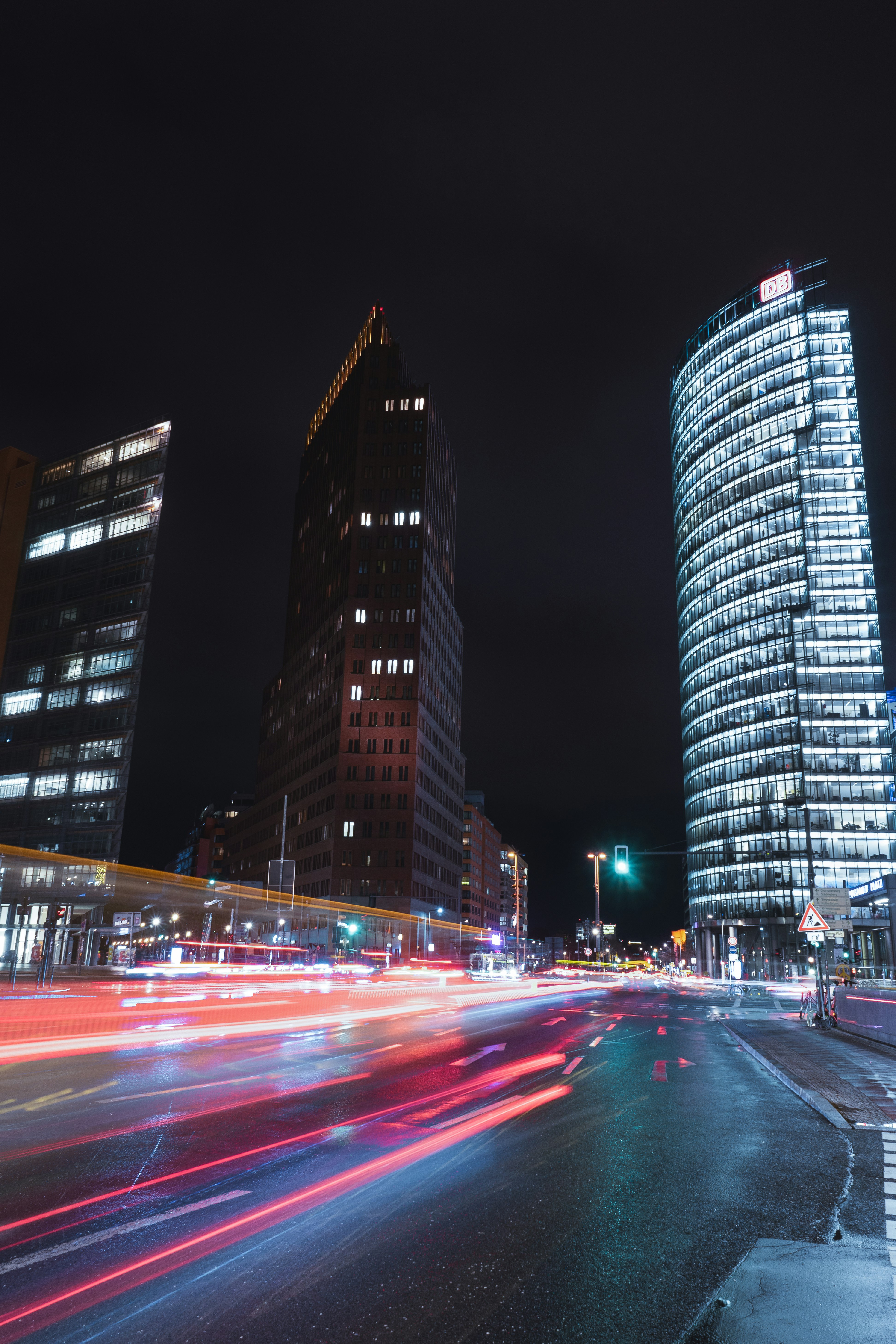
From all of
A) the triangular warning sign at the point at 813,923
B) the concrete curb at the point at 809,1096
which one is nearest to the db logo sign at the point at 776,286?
the triangular warning sign at the point at 813,923

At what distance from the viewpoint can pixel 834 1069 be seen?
51.8ft

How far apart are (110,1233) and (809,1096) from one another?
1021cm

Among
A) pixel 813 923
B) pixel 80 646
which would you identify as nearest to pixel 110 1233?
pixel 813 923

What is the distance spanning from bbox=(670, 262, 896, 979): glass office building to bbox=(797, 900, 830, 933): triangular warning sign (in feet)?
259

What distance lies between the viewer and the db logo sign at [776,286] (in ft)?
398

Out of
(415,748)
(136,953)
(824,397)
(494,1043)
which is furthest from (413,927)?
(824,397)

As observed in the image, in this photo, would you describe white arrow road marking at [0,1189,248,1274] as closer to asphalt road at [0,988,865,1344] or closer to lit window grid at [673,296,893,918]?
asphalt road at [0,988,865,1344]

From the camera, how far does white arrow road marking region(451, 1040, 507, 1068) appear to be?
16.2 m

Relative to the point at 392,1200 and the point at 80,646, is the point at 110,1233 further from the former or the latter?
the point at 80,646

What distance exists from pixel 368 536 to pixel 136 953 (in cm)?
5433

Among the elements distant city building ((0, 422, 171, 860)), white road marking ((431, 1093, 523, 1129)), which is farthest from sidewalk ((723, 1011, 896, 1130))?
distant city building ((0, 422, 171, 860))

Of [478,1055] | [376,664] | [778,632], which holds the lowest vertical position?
[478,1055]

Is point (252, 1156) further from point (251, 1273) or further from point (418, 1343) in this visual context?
point (418, 1343)

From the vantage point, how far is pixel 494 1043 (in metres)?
20.1
